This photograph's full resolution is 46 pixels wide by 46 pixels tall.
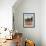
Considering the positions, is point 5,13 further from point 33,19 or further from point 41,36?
point 41,36

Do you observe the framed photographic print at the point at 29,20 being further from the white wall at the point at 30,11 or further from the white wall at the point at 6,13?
the white wall at the point at 6,13

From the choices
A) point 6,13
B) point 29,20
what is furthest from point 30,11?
point 6,13

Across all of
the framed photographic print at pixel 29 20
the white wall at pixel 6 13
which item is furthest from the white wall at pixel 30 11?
the white wall at pixel 6 13

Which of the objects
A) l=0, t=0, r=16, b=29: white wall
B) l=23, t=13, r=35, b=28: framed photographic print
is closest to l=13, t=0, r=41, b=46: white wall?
l=23, t=13, r=35, b=28: framed photographic print

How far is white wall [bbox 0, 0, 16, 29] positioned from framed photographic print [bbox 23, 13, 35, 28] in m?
1.30

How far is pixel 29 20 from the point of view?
229 inches

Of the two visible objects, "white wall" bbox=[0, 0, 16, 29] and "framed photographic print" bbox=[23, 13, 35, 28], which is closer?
"white wall" bbox=[0, 0, 16, 29]

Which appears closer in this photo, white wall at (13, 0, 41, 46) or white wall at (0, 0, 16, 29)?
white wall at (0, 0, 16, 29)

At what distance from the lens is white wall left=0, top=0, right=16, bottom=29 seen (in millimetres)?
4598

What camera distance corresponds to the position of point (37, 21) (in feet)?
19.2

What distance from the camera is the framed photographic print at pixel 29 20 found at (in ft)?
19.0

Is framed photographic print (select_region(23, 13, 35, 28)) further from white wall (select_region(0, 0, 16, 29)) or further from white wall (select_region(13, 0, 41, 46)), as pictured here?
white wall (select_region(0, 0, 16, 29))

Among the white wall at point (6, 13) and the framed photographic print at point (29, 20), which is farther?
the framed photographic print at point (29, 20)

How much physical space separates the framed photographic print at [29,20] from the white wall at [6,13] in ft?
4.25
